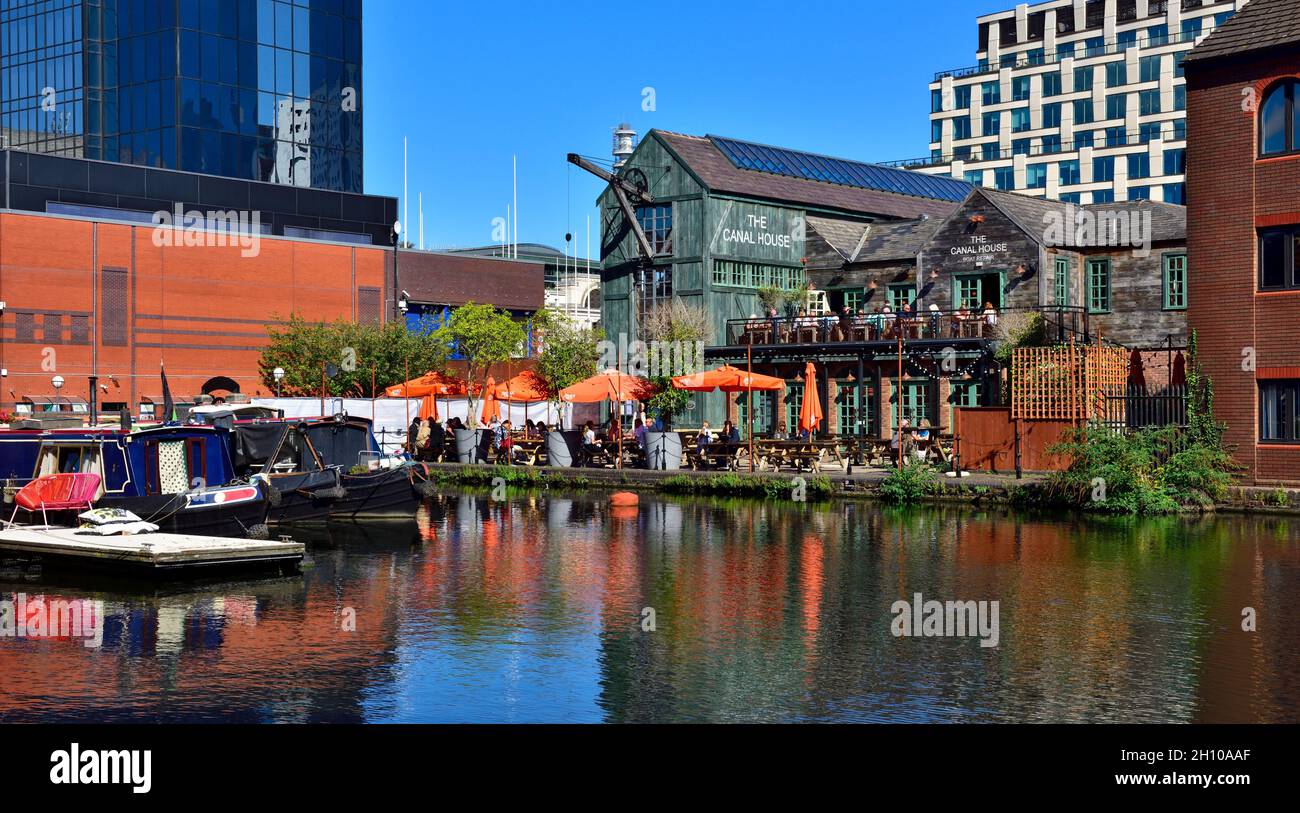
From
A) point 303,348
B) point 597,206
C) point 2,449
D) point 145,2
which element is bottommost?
point 2,449

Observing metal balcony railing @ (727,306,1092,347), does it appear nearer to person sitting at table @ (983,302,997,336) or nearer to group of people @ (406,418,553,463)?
person sitting at table @ (983,302,997,336)

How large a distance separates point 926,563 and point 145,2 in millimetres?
72401

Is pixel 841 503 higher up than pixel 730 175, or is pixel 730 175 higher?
pixel 730 175

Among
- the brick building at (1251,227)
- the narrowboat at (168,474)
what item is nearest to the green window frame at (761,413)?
the brick building at (1251,227)

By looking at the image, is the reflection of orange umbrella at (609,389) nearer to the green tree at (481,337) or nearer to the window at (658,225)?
the window at (658,225)

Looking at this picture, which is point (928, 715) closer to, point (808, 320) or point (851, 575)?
point (851, 575)

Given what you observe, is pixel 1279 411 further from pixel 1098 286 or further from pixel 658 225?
pixel 658 225

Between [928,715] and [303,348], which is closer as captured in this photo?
[928,715]

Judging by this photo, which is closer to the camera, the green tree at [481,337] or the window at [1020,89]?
the green tree at [481,337]

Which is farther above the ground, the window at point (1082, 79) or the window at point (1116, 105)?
the window at point (1082, 79)

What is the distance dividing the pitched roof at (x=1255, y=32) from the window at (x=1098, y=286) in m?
16.0

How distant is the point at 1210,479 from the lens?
30.2 meters

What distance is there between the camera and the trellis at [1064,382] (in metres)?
34.2

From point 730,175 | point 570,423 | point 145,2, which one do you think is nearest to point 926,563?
point 570,423
